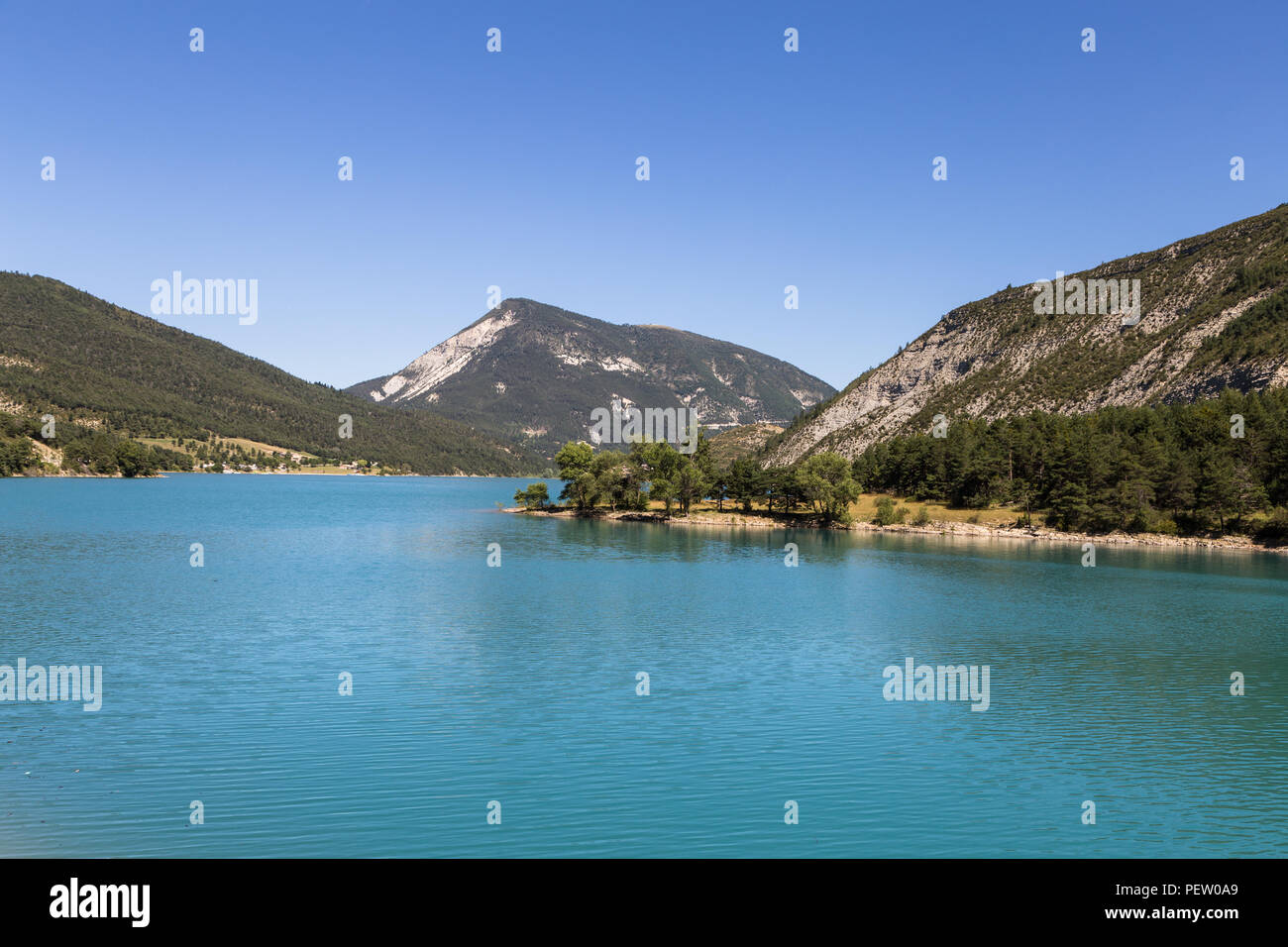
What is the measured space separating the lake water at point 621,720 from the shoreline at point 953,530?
51396 mm

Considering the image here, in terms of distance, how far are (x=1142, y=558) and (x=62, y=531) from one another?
13040 cm

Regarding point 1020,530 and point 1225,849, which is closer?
point 1225,849

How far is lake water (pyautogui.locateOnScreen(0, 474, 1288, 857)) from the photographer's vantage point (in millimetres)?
22844

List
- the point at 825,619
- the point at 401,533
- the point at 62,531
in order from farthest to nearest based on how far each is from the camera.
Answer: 1. the point at 401,533
2. the point at 62,531
3. the point at 825,619

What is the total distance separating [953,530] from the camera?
146125mm

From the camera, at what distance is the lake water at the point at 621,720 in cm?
2284

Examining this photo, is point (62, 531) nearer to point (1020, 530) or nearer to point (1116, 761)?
point (1116, 761)

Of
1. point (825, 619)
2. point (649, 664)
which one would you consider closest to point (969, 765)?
point (649, 664)

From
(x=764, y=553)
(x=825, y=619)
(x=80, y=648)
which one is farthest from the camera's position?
(x=764, y=553)

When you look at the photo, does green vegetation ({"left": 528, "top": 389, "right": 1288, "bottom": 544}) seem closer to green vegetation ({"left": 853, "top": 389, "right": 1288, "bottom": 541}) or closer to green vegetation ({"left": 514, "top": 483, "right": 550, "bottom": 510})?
green vegetation ({"left": 853, "top": 389, "right": 1288, "bottom": 541})

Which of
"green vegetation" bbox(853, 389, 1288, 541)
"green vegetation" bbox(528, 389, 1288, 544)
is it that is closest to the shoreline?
"green vegetation" bbox(528, 389, 1288, 544)

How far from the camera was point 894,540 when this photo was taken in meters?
133
